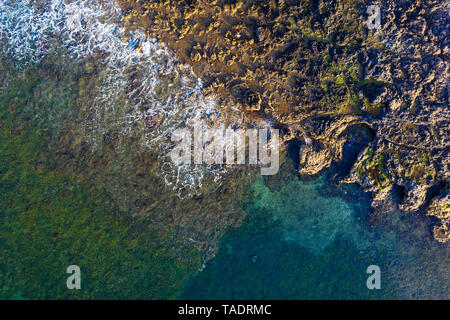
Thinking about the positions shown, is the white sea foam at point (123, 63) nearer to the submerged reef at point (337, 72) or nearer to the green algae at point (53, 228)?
the submerged reef at point (337, 72)

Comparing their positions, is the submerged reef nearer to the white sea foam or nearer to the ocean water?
the white sea foam

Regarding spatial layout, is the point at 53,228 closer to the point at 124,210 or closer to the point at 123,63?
the point at 124,210

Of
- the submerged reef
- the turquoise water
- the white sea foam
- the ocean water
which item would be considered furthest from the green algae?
the submerged reef

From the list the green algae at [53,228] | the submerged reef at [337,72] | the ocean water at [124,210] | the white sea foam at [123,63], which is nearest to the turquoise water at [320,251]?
the ocean water at [124,210]

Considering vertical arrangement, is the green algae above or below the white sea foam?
below
